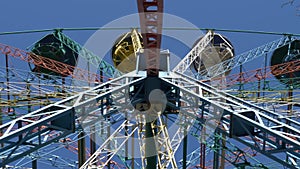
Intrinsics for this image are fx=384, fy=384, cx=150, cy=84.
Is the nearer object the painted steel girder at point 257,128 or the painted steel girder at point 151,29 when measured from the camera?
the painted steel girder at point 257,128

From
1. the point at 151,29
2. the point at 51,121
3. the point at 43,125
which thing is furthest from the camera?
the point at 151,29

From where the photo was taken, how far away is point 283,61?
28969 millimetres

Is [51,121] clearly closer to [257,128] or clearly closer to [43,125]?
[43,125]

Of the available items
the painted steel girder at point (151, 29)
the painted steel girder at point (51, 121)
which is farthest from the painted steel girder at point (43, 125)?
the painted steel girder at point (151, 29)

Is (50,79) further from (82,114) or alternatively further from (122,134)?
(82,114)

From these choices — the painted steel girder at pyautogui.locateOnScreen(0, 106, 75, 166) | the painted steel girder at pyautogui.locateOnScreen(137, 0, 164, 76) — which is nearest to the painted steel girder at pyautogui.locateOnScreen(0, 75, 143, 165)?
the painted steel girder at pyautogui.locateOnScreen(0, 106, 75, 166)

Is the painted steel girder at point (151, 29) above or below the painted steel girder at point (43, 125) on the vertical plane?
above

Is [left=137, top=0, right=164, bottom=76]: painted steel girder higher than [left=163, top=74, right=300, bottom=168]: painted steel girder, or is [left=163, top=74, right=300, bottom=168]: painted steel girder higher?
[left=137, top=0, right=164, bottom=76]: painted steel girder

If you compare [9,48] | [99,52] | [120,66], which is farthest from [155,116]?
[9,48]

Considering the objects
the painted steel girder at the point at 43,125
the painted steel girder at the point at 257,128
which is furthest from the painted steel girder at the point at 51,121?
the painted steel girder at the point at 257,128

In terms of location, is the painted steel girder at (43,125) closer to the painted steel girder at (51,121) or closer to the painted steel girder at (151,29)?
the painted steel girder at (51,121)

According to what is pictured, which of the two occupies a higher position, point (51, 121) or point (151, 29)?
point (151, 29)

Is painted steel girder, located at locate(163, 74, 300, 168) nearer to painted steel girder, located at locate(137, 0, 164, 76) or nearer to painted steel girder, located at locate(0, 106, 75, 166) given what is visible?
painted steel girder, located at locate(137, 0, 164, 76)

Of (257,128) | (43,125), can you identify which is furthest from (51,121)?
(257,128)
